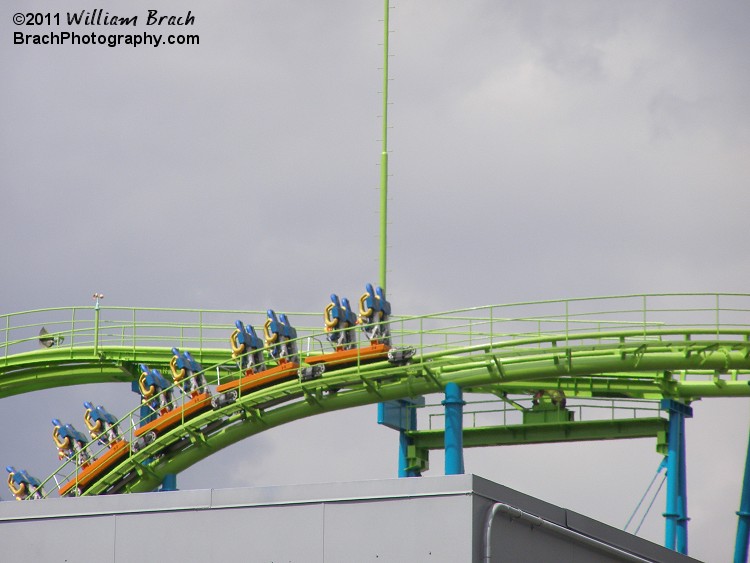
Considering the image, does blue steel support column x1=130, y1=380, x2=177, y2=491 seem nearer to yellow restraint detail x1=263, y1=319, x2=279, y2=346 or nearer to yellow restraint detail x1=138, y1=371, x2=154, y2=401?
yellow restraint detail x1=138, y1=371, x2=154, y2=401

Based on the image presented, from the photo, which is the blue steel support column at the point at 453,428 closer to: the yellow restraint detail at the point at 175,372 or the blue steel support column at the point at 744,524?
the blue steel support column at the point at 744,524

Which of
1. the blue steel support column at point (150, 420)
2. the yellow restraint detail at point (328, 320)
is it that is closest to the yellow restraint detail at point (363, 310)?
the yellow restraint detail at point (328, 320)

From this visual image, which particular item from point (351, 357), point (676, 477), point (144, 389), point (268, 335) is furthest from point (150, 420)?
point (676, 477)

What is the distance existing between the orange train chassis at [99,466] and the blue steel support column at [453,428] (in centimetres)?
737

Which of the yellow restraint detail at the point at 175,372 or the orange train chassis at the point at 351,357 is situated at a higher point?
the orange train chassis at the point at 351,357

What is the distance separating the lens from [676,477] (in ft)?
113

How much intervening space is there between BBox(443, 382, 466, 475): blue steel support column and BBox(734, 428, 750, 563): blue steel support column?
5.62 meters

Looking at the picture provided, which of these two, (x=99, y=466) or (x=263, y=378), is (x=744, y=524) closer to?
(x=263, y=378)

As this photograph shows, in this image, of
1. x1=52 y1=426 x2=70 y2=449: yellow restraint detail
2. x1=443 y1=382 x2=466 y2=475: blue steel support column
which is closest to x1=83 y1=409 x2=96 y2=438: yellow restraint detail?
x1=52 y1=426 x2=70 y2=449: yellow restraint detail

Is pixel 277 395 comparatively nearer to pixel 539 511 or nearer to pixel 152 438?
pixel 152 438

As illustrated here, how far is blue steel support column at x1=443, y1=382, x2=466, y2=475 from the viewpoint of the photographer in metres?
32.3

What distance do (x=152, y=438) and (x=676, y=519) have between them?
10.5 m

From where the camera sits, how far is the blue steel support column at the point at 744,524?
33.7 m

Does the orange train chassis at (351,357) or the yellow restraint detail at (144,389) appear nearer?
the orange train chassis at (351,357)
